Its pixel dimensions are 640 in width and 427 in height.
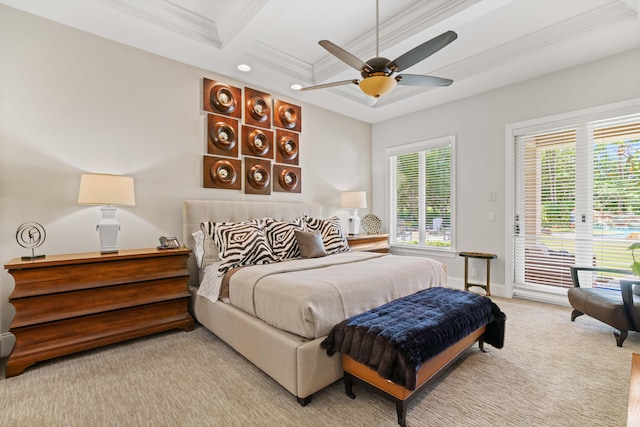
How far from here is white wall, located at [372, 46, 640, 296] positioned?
3316 mm

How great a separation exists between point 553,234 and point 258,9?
4165 mm

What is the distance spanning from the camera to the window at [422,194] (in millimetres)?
4688

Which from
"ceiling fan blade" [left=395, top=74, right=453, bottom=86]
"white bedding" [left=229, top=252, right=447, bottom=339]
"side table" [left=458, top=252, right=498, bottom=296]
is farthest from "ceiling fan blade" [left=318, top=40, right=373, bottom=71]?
"side table" [left=458, top=252, right=498, bottom=296]

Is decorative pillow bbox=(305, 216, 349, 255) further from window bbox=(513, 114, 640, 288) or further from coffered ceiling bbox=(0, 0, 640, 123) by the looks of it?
window bbox=(513, 114, 640, 288)

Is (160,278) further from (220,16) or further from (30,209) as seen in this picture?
(220,16)

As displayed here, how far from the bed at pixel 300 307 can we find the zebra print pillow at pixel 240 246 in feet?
0.61

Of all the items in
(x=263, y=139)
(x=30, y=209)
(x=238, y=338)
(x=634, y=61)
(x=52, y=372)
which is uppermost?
(x=634, y=61)

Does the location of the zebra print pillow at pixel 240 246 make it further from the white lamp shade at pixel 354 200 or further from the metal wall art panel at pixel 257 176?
the white lamp shade at pixel 354 200

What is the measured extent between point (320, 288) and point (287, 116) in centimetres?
306

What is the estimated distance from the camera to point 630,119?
3215 mm

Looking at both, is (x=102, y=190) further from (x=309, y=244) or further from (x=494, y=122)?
(x=494, y=122)

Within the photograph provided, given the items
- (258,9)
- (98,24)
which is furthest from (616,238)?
(98,24)

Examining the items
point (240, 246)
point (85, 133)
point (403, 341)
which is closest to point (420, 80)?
point (403, 341)

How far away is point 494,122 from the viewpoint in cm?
415
